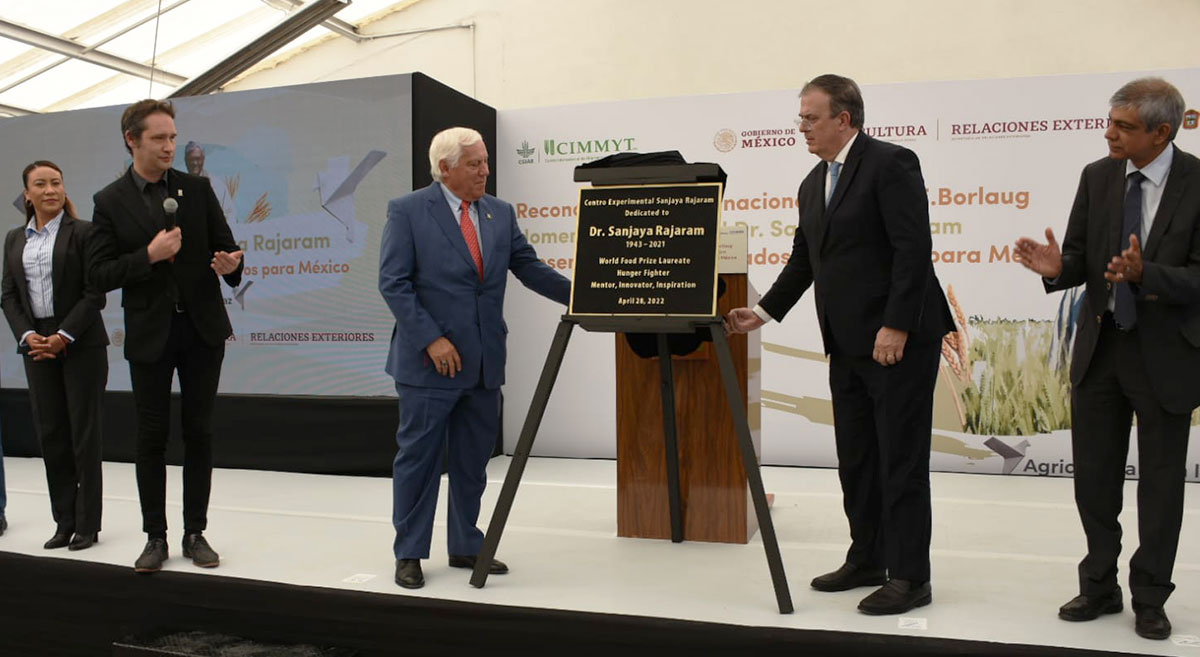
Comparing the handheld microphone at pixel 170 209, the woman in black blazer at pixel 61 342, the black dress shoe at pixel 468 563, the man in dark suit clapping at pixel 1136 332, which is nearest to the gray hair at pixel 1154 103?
the man in dark suit clapping at pixel 1136 332

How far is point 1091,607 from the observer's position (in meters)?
2.79

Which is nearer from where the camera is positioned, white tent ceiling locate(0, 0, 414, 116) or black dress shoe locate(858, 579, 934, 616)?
black dress shoe locate(858, 579, 934, 616)

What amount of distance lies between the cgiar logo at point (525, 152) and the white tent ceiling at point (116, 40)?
13.6 feet

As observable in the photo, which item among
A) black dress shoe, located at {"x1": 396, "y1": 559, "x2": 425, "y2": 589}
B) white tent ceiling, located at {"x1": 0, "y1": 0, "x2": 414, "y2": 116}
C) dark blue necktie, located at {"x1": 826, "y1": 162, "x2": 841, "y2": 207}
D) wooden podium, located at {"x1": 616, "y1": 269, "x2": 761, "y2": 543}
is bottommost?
black dress shoe, located at {"x1": 396, "y1": 559, "x2": 425, "y2": 589}

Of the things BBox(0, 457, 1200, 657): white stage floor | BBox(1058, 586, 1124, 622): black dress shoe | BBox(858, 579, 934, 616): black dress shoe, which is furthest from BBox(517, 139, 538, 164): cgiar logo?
BBox(1058, 586, 1124, 622): black dress shoe

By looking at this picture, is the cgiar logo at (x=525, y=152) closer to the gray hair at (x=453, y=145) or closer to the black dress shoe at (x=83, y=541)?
the gray hair at (x=453, y=145)

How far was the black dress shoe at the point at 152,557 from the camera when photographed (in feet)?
11.1

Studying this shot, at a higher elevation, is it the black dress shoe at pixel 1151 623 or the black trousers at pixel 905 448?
the black trousers at pixel 905 448

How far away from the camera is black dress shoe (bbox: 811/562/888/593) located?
10.2 feet

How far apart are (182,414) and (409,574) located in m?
1.02

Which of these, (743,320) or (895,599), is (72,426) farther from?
(895,599)

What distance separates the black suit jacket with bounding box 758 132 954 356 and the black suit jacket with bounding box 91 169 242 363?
2.04 meters

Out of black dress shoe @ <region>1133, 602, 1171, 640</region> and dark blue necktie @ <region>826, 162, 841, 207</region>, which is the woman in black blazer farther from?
black dress shoe @ <region>1133, 602, 1171, 640</region>

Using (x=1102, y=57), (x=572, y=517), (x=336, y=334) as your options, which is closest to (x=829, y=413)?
(x=572, y=517)
